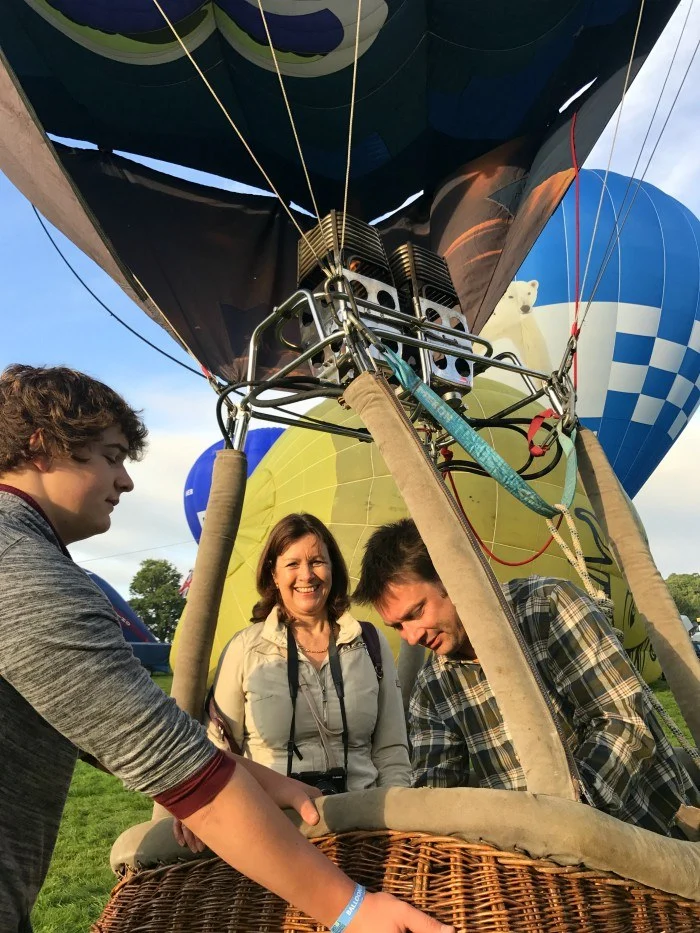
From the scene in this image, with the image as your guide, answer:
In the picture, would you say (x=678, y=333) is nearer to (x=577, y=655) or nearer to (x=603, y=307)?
(x=603, y=307)

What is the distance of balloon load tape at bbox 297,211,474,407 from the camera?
1902 mm

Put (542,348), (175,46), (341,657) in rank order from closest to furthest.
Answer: (341,657) → (175,46) → (542,348)

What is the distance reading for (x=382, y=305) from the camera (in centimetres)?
218

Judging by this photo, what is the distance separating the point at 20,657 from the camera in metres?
0.82

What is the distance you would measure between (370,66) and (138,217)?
1343mm

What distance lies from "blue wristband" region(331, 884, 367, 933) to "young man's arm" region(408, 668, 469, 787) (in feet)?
3.37

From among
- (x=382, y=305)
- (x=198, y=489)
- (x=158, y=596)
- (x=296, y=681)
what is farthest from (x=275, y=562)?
(x=158, y=596)

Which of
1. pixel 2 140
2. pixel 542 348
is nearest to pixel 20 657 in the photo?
pixel 2 140

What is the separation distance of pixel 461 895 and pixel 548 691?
524 millimetres

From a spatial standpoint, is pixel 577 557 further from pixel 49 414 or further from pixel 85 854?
pixel 85 854

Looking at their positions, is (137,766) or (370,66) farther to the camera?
(370,66)

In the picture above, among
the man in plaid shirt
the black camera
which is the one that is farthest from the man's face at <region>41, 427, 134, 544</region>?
the black camera

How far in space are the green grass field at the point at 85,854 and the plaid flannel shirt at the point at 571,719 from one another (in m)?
1.58

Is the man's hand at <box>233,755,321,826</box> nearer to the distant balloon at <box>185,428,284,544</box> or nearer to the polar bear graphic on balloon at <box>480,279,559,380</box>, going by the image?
the polar bear graphic on balloon at <box>480,279,559,380</box>
